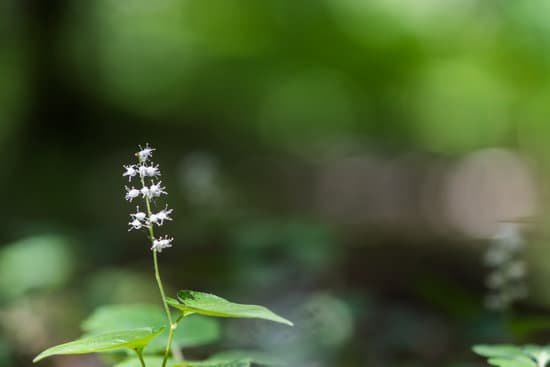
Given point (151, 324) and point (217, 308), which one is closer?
point (217, 308)

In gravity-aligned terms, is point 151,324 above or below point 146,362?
above

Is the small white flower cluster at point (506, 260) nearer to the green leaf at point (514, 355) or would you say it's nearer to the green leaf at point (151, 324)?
the green leaf at point (514, 355)

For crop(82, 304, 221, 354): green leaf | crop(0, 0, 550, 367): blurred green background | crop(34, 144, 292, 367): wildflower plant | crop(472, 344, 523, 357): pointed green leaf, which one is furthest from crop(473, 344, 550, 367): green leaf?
crop(82, 304, 221, 354): green leaf

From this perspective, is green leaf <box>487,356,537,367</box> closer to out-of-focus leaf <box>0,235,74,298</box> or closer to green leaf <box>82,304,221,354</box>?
green leaf <box>82,304,221,354</box>

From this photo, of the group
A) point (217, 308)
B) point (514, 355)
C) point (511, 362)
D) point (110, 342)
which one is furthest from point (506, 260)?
point (110, 342)

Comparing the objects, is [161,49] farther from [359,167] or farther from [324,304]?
[324,304]

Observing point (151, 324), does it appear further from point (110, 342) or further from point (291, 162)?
point (291, 162)

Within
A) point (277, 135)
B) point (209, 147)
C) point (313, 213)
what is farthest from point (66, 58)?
point (313, 213)

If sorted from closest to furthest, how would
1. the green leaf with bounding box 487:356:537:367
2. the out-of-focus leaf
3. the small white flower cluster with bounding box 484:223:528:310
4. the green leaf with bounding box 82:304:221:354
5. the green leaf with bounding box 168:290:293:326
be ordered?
the green leaf with bounding box 168:290:293:326 → the green leaf with bounding box 487:356:537:367 → the green leaf with bounding box 82:304:221:354 → the small white flower cluster with bounding box 484:223:528:310 → the out-of-focus leaf
